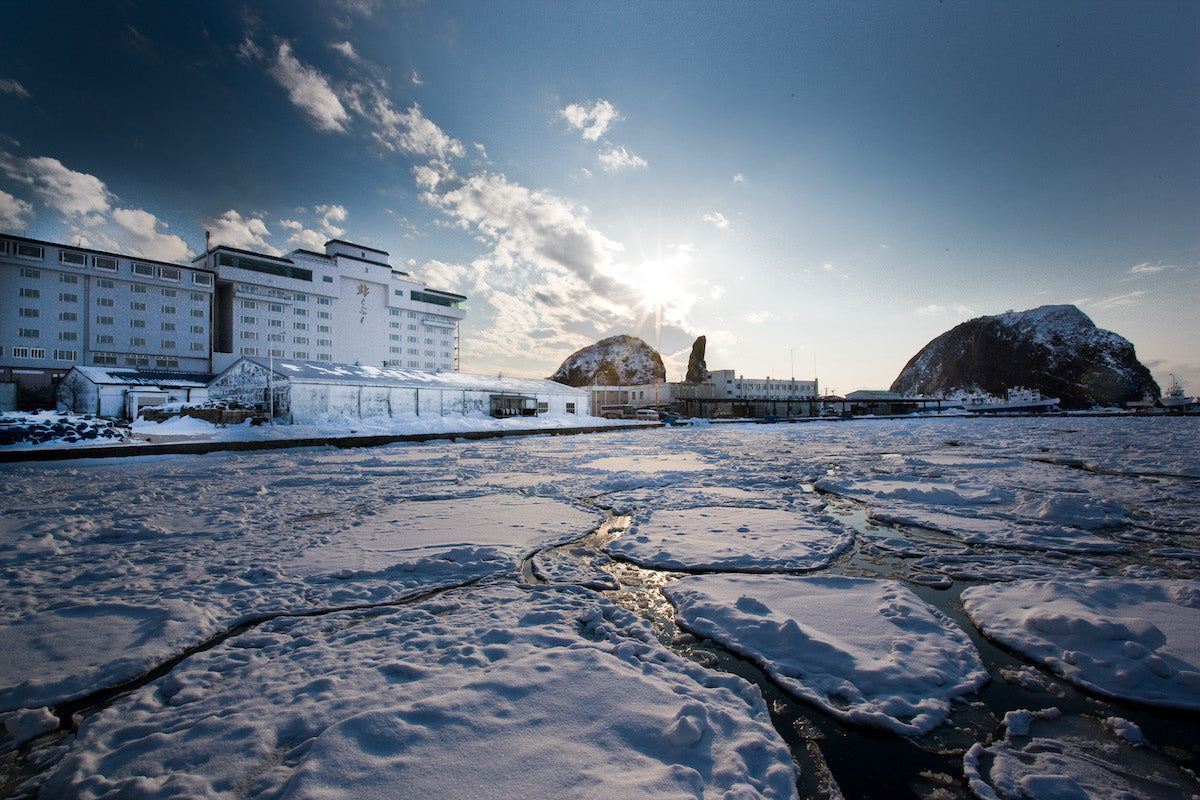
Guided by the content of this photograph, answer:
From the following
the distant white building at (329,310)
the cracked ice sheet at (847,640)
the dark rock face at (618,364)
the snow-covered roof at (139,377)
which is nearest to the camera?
the cracked ice sheet at (847,640)

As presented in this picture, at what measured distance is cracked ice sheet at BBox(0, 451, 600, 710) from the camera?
321cm

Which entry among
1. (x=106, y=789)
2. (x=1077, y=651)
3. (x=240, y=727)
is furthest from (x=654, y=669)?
(x=1077, y=651)

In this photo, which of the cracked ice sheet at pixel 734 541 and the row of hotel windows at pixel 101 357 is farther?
the row of hotel windows at pixel 101 357

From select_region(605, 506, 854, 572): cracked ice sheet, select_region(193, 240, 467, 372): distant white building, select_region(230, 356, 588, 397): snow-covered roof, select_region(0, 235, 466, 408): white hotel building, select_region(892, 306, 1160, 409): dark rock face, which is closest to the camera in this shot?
select_region(605, 506, 854, 572): cracked ice sheet

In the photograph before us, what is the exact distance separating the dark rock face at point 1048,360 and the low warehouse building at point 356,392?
174952 millimetres

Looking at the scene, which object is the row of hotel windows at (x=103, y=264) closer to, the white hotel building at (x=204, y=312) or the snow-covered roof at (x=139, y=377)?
the white hotel building at (x=204, y=312)

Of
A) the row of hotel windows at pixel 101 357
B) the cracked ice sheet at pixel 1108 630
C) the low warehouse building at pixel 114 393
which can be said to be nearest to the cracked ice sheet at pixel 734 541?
the cracked ice sheet at pixel 1108 630

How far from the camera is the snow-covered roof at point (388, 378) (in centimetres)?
2739

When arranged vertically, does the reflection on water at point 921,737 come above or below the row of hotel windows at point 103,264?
below

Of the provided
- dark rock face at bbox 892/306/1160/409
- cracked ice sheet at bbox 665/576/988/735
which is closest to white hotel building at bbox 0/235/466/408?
cracked ice sheet at bbox 665/576/988/735

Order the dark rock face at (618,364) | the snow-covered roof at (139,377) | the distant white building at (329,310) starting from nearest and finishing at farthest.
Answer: the snow-covered roof at (139,377)
the distant white building at (329,310)
the dark rock face at (618,364)

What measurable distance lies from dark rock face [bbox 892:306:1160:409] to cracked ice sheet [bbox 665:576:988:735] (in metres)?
187

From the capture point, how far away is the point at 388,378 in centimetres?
3170

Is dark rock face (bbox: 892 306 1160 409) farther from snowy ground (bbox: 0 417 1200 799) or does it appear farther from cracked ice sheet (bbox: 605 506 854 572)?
snowy ground (bbox: 0 417 1200 799)
